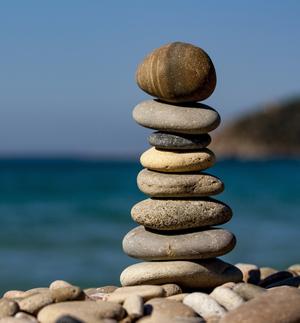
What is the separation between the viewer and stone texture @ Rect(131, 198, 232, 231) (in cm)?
834

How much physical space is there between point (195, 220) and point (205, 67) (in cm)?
137

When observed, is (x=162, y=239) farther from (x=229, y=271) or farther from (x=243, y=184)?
(x=243, y=184)

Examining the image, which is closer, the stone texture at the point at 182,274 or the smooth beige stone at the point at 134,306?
the smooth beige stone at the point at 134,306

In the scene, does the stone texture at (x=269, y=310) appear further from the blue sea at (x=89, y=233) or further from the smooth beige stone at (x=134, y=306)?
the blue sea at (x=89, y=233)

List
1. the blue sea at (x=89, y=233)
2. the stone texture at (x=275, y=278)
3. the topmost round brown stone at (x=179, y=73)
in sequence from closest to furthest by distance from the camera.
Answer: the topmost round brown stone at (x=179, y=73), the stone texture at (x=275, y=278), the blue sea at (x=89, y=233)

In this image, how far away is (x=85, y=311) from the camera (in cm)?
714

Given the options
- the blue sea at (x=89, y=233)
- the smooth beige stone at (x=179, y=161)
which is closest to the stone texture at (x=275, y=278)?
the smooth beige stone at (x=179, y=161)

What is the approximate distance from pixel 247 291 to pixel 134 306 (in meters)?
1.08

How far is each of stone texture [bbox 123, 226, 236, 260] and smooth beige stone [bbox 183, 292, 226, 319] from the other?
0.71 m

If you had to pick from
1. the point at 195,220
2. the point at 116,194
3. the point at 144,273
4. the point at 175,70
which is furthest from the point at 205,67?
the point at 116,194

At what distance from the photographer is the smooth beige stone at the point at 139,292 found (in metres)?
7.55

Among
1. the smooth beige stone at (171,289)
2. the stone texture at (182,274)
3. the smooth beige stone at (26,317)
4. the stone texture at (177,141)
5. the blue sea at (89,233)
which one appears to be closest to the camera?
the smooth beige stone at (26,317)

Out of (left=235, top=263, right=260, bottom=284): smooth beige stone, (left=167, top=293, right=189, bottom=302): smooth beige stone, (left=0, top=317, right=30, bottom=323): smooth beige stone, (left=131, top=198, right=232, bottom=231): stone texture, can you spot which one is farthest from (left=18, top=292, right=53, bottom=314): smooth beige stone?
(left=235, top=263, right=260, bottom=284): smooth beige stone

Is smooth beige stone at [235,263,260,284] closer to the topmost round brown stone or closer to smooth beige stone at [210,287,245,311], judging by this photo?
smooth beige stone at [210,287,245,311]
